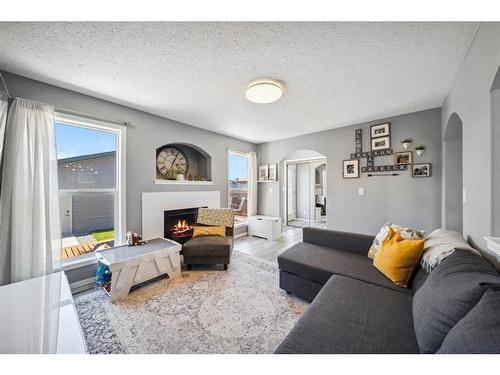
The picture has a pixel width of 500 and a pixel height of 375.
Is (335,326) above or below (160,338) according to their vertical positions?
above

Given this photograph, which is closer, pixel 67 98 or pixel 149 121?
pixel 67 98

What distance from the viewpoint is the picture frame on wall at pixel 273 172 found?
4.68 m

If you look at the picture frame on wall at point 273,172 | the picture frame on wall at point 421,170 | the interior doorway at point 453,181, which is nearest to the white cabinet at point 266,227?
the picture frame on wall at point 273,172

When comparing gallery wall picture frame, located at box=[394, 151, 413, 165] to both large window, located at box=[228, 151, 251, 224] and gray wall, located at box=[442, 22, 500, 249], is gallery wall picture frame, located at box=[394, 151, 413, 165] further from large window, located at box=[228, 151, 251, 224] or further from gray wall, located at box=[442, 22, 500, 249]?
large window, located at box=[228, 151, 251, 224]

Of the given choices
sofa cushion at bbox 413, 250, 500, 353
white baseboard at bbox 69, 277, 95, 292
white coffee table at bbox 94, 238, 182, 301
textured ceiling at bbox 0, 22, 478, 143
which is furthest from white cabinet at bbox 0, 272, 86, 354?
textured ceiling at bbox 0, 22, 478, 143

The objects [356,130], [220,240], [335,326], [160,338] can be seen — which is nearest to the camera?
[335,326]

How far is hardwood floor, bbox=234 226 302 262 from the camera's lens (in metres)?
3.30

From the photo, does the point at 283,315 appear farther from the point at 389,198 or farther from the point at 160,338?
the point at 389,198

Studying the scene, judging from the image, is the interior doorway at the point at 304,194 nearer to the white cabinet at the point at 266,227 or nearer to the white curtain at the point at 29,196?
the white cabinet at the point at 266,227

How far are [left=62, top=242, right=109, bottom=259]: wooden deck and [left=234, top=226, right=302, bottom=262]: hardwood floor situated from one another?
216cm

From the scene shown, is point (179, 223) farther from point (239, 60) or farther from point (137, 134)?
point (239, 60)

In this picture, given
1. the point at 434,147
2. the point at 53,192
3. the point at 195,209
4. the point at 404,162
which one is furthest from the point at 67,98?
the point at 434,147

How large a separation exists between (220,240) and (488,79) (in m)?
2.89
